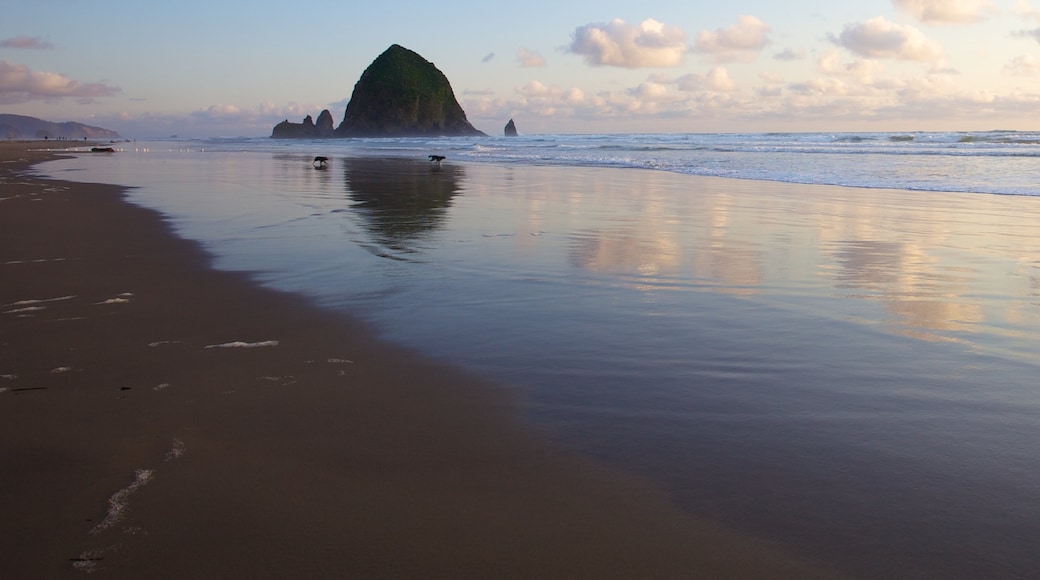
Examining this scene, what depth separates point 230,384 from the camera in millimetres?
3693

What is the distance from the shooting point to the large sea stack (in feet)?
452

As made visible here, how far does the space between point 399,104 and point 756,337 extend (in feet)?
461

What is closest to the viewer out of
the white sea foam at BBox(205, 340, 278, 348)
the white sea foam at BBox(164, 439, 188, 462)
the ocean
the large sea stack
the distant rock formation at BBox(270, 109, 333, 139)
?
→ the ocean

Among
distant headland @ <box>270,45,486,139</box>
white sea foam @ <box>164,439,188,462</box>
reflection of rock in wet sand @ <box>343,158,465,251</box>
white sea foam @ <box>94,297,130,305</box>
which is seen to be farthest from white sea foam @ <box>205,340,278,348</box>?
distant headland @ <box>270,45,486,139</box>

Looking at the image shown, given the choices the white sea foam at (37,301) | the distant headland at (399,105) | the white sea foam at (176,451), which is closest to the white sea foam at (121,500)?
the white sea foam at (176,451)

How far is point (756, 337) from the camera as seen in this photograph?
4.66 metres

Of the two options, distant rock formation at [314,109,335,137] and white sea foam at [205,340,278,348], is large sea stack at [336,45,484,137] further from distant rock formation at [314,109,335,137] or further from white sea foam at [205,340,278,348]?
white sea foam at [205,340,278,348]

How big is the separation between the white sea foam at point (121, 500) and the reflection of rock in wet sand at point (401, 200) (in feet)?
18.5

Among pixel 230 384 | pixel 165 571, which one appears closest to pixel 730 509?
pixel 165 571

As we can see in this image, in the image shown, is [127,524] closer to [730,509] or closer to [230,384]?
[230,384]

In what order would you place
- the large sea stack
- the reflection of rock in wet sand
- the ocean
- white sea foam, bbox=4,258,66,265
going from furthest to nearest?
the large sea stack
the reflection of rock in wet sand
white sea foam, bbox=4,258,66,265
the ocean

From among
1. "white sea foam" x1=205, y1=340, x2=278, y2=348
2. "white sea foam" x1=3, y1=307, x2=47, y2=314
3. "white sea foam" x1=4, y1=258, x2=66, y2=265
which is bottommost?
"white sea foam" x1=205, y1=340, x2=278, y2=348

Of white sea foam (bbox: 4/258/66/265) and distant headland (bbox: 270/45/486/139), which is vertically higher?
distant headland (bbox: 270/45/486/139)

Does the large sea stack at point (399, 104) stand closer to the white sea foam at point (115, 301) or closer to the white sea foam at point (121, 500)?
the white sea foam at point (115, 301)
